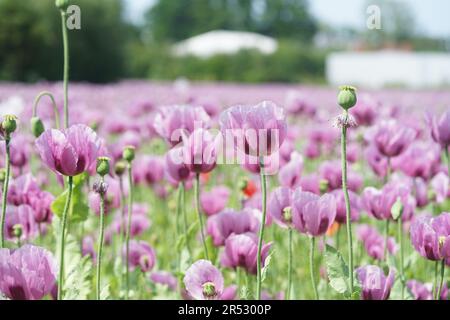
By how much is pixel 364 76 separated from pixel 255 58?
6.36 metres

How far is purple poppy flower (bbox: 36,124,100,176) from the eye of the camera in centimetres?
125

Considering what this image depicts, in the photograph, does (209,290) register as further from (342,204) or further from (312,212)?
(342,204)

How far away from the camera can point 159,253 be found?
8.91 feet

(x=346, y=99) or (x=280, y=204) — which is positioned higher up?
(x=346, y=99)

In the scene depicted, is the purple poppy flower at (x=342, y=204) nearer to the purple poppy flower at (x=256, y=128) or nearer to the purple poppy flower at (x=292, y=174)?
the purple poppy flower at (x=292, y=174)

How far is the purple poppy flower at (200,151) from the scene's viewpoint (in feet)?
4.68

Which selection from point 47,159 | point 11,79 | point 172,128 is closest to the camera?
point 47,159

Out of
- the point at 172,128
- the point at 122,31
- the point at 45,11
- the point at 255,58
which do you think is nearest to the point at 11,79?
the point at 45,11

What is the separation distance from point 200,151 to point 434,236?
1.47ft

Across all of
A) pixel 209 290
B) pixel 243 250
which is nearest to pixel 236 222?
pixel 243 250

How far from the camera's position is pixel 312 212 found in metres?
1.40
